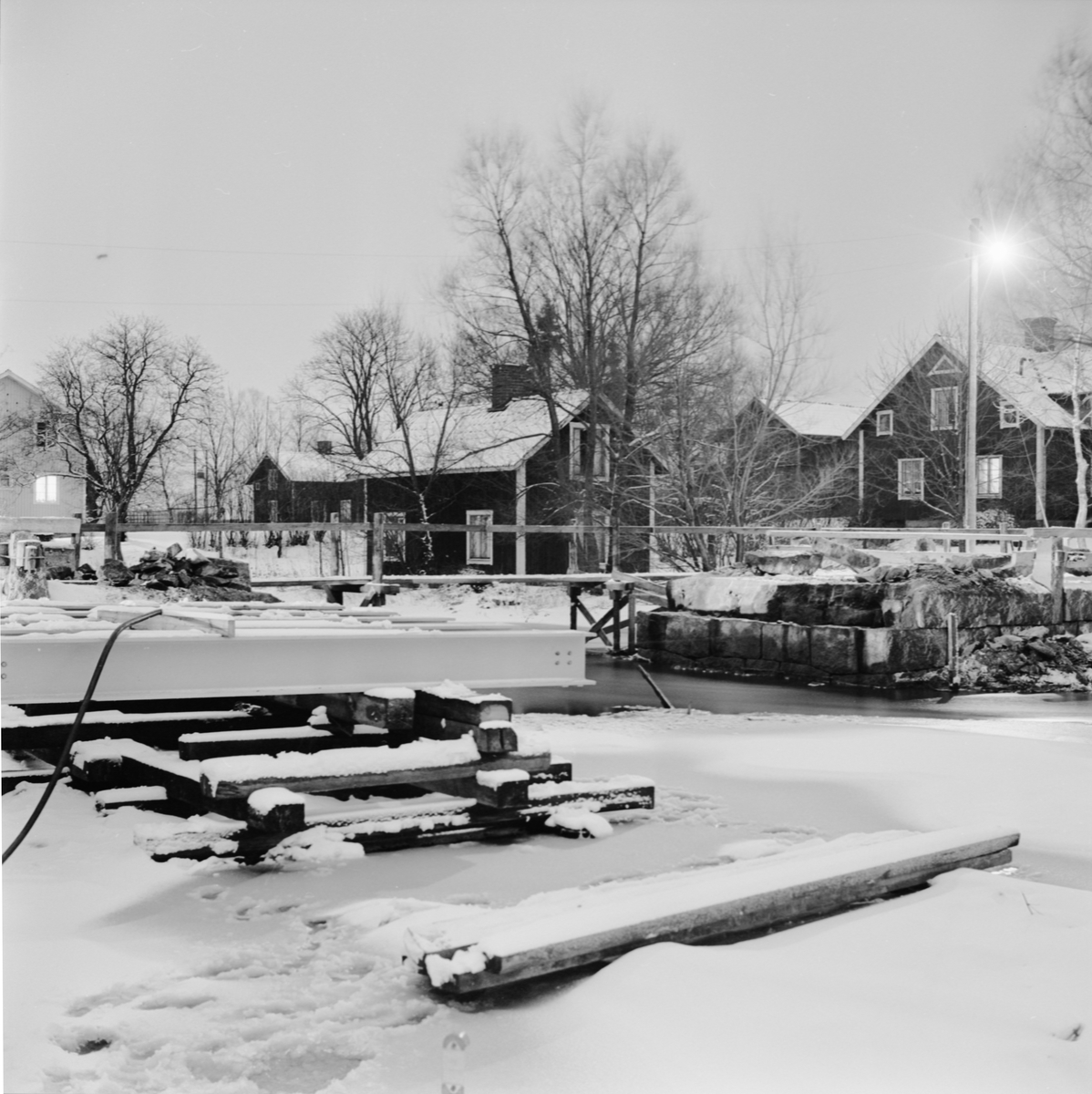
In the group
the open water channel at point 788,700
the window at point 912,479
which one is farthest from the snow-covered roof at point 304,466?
the window at point 912,479

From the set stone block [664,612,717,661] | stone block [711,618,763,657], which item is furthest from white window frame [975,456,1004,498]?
stone block [711,618,763,657]

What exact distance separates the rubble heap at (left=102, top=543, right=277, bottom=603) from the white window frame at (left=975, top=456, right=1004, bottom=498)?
10.1 m

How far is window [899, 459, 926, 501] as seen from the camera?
13.5 metres

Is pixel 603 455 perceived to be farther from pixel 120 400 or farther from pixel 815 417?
pixel 120 400

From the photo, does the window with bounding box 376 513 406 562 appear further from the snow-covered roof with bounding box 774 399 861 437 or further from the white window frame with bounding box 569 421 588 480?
the snow-covered roof with bounding box 774 399 861 437

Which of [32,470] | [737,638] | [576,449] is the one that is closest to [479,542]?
[576,449]

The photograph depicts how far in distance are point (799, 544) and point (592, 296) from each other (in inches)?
132

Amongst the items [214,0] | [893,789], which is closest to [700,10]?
[214,0]

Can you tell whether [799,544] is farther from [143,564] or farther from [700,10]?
[700,10]

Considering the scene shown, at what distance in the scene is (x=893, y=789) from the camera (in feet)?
10.7

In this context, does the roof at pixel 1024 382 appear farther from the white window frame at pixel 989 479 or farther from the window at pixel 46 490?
the window at pixel 46 490

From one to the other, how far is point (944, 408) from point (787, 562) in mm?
6532

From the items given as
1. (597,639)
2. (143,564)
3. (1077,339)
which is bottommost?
(597,639)

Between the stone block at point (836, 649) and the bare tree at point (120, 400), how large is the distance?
4.97m
